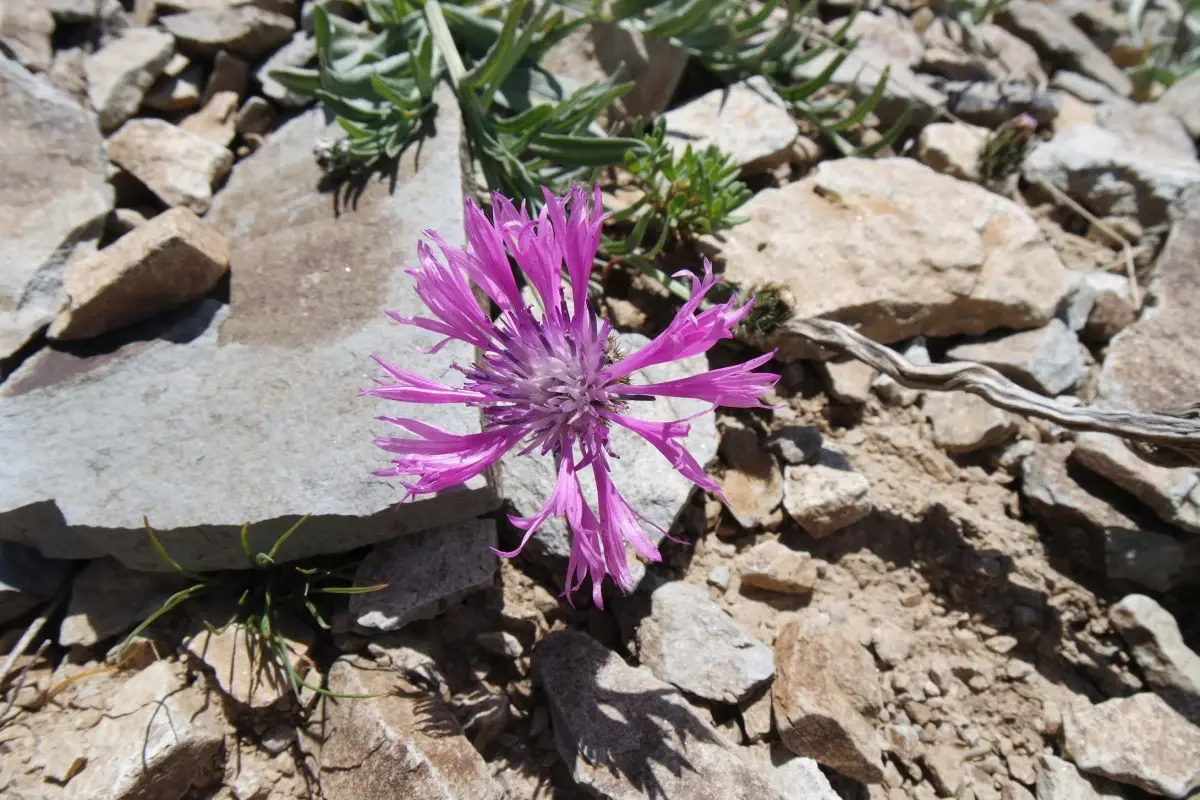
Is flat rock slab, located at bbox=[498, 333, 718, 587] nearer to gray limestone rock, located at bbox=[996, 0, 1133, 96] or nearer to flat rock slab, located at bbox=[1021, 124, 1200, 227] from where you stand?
flat rock slab, located at bbox=[1021, 124, 1200, 227]

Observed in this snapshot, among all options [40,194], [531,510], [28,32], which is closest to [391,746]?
[531,510]

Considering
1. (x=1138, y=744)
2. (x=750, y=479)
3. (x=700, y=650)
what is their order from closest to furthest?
(x=1138, y=744), (x=700, y=650), (x=750, y=479)

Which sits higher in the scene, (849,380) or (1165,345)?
(1165,345)

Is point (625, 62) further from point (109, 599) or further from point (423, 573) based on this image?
point (109, 599)

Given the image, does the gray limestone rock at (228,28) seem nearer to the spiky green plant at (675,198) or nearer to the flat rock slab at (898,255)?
the spiky green plant at (675,198)

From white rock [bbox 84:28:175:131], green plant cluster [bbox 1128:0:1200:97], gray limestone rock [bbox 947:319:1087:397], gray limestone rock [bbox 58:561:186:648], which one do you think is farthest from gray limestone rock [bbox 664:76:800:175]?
gray limestone rock [bbox 58:561:186:648]

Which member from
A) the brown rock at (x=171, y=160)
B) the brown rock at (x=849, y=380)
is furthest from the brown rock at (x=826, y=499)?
the brown rock at (x=171, y=160)

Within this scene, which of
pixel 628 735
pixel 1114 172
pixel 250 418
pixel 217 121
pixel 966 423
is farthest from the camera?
pixel 1114 172

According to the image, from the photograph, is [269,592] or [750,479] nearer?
[269,592]
